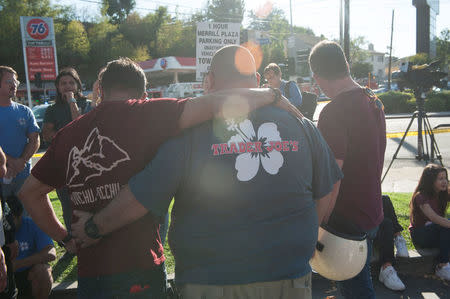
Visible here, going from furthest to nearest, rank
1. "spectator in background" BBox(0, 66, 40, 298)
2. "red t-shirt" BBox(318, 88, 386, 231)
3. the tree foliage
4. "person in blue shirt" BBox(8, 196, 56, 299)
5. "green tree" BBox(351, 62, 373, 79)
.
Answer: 1. "green tree" BBox(351, 62, 373, 79)
2. the tree foliage
3. "spectator in background" BBox(0, 66, 40, 298)
4. "person in blue shirt" BBox(8, 196, 56, 299)
5. "red t-shirt" BBox(318, 88, 386, 231)

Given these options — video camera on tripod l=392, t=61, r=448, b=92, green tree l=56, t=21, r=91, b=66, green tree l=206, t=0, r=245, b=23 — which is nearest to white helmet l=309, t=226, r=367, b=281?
video camera on tripod l=392, t=61, r=448, b=92

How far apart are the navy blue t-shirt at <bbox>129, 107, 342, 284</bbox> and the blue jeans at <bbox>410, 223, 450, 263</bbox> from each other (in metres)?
2.90

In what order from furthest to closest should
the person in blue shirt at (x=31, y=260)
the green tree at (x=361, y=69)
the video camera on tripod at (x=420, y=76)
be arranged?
1. the green tree at (x=361, y=69)
2. the video camera on tripod at (x=420, y=76)
3. the person in blue shirt at (x=31, y=260)

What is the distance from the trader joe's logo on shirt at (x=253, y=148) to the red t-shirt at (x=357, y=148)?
77 cm

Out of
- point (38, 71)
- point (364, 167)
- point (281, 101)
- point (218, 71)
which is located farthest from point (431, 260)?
point (38, 71)

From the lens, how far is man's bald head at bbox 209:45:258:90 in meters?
1.88

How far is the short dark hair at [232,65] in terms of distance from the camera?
187 centimetres

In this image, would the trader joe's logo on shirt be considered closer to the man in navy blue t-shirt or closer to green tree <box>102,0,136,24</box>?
the man in navy blue t-shirt

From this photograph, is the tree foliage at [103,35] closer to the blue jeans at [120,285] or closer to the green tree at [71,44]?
the green tree at [71,44]

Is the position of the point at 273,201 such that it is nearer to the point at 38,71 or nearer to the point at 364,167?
the point at 364,167

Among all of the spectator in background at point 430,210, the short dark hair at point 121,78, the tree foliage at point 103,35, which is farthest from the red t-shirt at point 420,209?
the tree foliage at point 103,35

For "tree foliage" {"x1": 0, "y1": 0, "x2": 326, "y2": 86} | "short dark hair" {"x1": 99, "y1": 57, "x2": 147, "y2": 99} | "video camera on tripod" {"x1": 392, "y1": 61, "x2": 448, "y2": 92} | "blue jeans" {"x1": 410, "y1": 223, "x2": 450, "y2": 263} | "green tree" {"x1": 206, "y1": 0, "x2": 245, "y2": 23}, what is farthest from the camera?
"green tree" {"x1": 206, "y1": 0, "x2": 245, "y2": 23}

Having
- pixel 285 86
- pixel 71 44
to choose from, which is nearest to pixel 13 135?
pixel 285 86

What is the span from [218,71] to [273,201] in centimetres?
66
